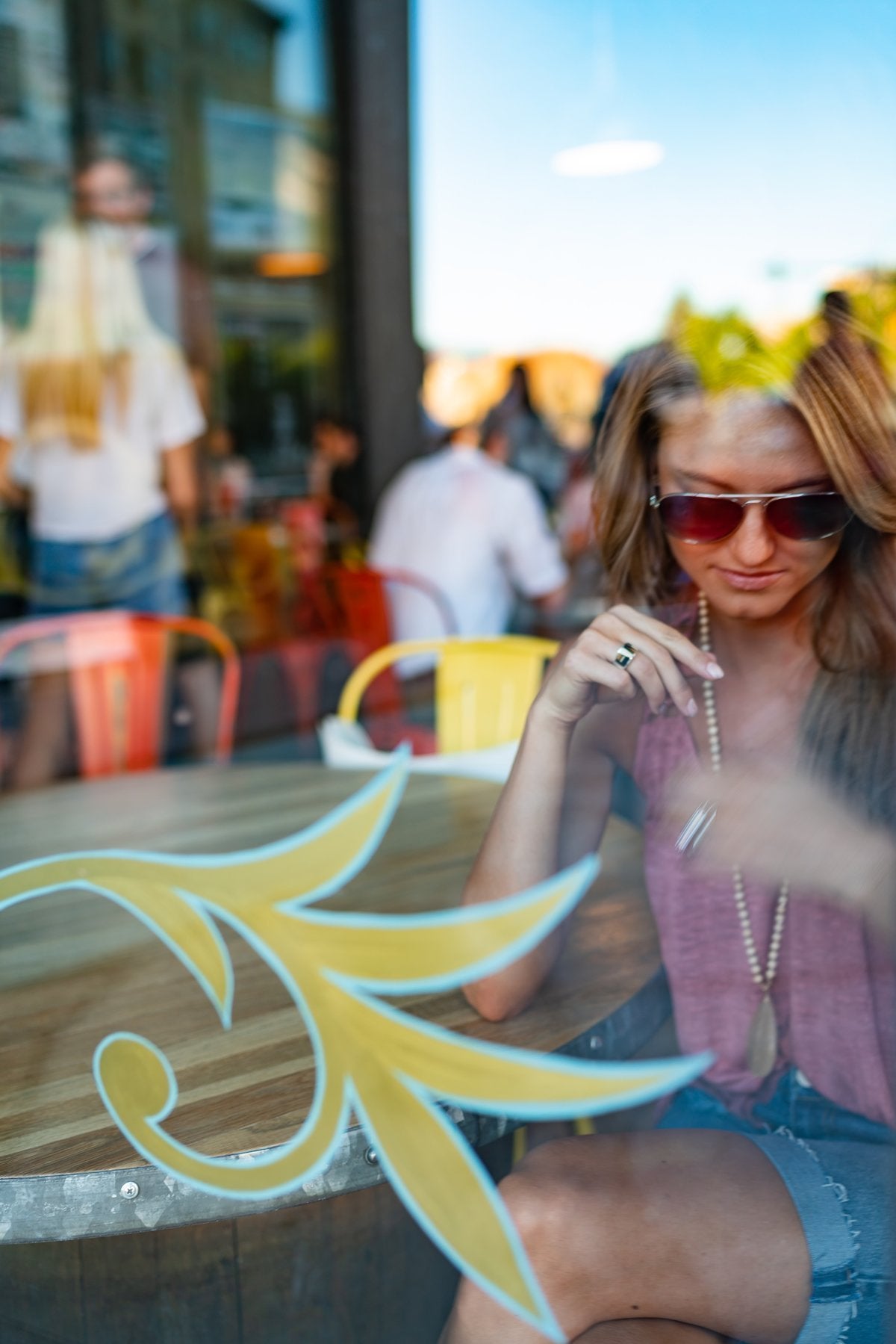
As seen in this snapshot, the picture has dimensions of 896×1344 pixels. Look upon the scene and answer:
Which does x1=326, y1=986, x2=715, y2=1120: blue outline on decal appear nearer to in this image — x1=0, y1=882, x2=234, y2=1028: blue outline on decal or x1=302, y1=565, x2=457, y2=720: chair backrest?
x1=0, y1=882, x2=234, y2=1028: blue outline on decal

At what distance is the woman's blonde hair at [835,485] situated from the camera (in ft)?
3.26

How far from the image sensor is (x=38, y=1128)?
1025mm

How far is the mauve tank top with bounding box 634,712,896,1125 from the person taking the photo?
1041mm

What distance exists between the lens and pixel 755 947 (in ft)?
3.63

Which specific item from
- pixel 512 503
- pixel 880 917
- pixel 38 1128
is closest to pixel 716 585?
pixel 880 917

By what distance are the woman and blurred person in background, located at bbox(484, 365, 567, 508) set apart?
2.80 metres

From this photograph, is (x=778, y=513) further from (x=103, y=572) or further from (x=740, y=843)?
(x=103, y=572)

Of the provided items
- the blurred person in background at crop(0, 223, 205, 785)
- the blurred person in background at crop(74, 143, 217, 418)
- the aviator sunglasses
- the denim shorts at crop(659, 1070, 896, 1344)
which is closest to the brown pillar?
the blurred person in background at crop(74, 143, 217, 418)

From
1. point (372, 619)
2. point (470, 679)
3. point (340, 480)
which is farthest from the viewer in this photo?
point (340, 480)

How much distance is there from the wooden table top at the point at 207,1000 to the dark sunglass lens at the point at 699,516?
271mm

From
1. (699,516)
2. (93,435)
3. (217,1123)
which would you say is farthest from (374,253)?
(217,1123)

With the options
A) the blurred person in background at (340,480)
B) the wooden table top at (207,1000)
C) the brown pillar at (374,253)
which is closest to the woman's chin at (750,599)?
the wooden table top at (207,1000)

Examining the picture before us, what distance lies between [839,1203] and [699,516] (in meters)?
0.58

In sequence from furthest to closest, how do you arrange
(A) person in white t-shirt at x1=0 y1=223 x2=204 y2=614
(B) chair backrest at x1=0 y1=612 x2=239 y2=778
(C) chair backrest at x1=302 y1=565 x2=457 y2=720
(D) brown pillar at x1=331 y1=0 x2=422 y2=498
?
(D) brown pillar at x1=331 y1=0 x2=422 y2=498
(A) person in white t-shirt at x1=0 y1=223 x2=204 y2=614
(C) chair backrest at x1=302 y1=565 x2=457 y2=720
(B) chair backrest at x1=0 y1=612 x2=239 y2=778
